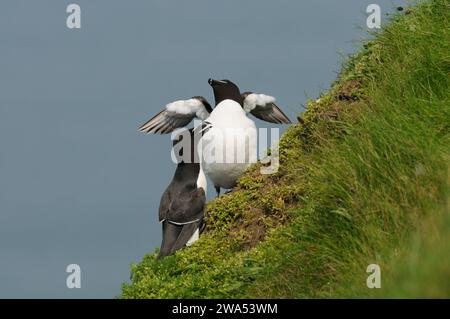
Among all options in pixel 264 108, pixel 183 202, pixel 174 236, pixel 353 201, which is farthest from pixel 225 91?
pixel 353 201

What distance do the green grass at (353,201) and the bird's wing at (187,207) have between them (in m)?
0.18

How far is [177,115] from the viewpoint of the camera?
58.1 feet

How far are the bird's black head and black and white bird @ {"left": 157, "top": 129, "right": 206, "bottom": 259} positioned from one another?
3.44ft

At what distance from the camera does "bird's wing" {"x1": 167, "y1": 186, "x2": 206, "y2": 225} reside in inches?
598

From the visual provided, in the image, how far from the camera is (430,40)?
14.7 m

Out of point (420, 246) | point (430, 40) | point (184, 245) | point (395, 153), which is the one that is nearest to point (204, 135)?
point (184, 245)

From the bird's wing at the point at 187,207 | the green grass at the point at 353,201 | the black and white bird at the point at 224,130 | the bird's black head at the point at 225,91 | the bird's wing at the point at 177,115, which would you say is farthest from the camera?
the bird's wing at the point at 177,115

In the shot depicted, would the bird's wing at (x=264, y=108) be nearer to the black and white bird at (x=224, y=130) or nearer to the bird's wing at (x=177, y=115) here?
→ the black and white bird at (x=224, y=130)

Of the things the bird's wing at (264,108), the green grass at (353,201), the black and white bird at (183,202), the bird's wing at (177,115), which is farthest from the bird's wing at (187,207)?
the bird's wing at (264,108)

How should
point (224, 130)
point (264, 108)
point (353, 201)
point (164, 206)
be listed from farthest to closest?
point (264, 108) → point (224, 130) → point (164, 206) → point (353, 201)

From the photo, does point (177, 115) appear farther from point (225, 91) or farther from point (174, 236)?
point (174, 236)

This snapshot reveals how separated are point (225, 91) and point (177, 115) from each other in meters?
1.32

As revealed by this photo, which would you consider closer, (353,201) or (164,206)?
(353,201)

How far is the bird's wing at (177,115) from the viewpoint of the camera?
57.2ft
